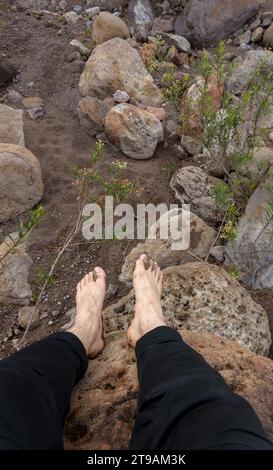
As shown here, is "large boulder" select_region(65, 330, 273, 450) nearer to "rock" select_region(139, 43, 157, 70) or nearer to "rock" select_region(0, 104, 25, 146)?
"rock" select_region(0, 104, 25, 146)

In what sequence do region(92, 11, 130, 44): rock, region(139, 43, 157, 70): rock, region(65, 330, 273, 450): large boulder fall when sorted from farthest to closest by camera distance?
region(92, 11, 130, 44): rock → region(139, 43, 157, 70): rock → region(65, 330, 273, 450): large boulder

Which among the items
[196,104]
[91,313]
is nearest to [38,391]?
[91,313]

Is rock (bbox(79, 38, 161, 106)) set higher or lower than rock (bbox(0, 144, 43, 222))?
higher

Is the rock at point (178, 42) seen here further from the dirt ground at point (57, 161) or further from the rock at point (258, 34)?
the dirt ground at point (57, 161)

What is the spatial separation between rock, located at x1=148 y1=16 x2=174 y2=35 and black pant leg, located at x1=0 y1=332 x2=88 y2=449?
5.76m

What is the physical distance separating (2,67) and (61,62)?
915 millimetres

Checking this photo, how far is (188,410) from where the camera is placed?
167 centimetres

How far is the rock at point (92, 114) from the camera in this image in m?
5.01

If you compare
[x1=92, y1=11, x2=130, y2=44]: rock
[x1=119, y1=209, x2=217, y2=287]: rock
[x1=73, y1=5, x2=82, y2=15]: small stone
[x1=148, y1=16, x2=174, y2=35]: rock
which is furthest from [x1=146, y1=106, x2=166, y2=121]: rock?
[x1=73, y1=5, x2=82, y2=15]: small stone

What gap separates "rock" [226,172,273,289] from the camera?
11.2ft

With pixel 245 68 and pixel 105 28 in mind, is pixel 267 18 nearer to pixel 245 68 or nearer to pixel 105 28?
pixel 245 68

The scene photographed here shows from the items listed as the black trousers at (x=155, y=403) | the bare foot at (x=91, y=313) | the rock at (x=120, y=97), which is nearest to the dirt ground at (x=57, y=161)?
the bare foot at (x=91, y=313)
